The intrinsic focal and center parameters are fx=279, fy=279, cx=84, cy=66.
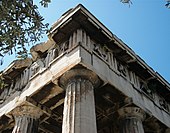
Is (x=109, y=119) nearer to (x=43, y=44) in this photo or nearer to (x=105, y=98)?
(x=105, y=98)

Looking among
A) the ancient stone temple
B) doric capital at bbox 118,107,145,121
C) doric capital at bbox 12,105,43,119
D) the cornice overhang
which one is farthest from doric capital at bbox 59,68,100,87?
doric capital at bbox 118,107,145,121

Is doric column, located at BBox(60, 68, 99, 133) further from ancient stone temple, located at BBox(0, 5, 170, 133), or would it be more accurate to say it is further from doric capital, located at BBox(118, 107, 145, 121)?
doric capital, located at BBox(118, 107, 145, 121)

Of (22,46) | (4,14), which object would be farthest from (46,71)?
(4,14)

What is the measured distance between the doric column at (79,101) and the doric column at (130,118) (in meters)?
2.62

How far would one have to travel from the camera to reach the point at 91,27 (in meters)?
14.8

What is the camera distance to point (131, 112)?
1438 centimetres

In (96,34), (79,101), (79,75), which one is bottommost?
(79,101)

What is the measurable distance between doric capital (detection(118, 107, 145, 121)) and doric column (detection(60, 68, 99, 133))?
8.28ft

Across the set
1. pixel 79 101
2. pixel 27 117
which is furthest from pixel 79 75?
pixel 27 117

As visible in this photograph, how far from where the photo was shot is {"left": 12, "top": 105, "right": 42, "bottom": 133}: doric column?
1366 centimetres

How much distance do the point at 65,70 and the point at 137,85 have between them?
5531 mm

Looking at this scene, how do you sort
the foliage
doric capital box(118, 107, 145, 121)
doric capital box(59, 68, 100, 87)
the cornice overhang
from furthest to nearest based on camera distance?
the cornice overhang, doric capital box(118, 107, 145, 121), doric capital box(59, 68, 100, 87), the foliage

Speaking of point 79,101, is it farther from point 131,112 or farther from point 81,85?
point 131,112

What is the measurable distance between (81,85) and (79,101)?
971 mm
